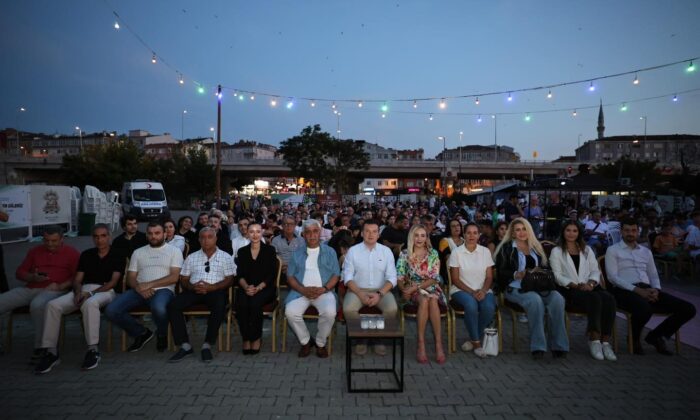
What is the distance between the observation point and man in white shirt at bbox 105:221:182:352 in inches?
184

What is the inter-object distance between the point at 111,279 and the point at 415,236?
369 cm

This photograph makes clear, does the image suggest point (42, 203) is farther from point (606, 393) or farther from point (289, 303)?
point (606, 393)

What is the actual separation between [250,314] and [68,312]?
1.97m

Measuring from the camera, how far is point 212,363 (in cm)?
441

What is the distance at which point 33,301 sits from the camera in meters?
4.52

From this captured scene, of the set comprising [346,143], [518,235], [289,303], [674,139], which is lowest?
[289,303]

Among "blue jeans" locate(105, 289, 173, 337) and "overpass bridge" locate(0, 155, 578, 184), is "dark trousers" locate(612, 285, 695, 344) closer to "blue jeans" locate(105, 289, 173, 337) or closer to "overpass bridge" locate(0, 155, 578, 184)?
"blue jeans" locate(105, 289, 173, 337)

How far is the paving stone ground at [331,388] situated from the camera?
3420 millimetres

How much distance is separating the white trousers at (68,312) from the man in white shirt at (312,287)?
204cm

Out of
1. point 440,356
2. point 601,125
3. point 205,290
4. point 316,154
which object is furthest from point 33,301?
point 601,125

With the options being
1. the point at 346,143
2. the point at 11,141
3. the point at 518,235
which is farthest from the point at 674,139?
the point at 11,141

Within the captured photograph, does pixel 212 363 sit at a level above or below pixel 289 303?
below

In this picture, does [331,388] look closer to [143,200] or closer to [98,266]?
[98,266]

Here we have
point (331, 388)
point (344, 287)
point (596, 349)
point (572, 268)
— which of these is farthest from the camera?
point (344, 287)
